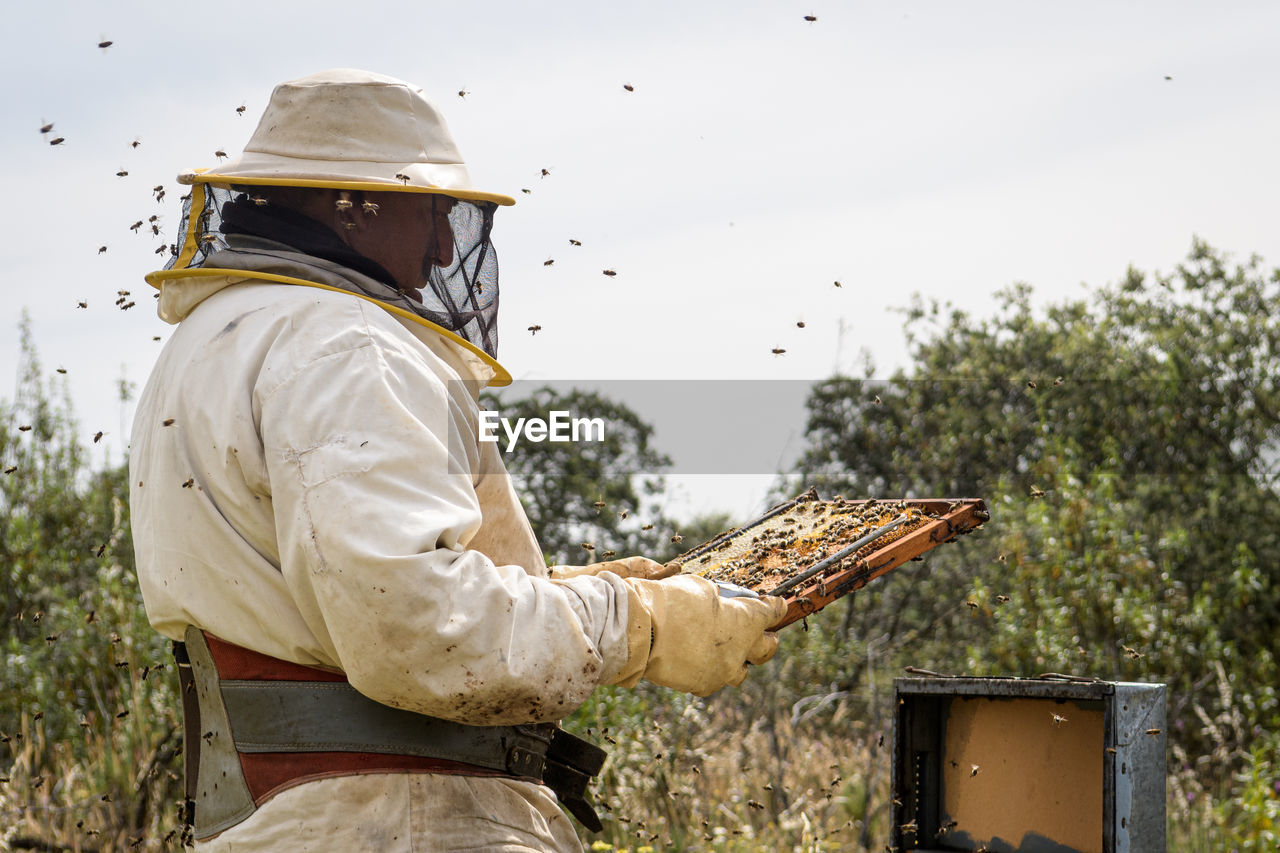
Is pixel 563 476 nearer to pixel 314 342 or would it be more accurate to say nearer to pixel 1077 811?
A: pixel 1077 811

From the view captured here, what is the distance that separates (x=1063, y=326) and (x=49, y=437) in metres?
11.7

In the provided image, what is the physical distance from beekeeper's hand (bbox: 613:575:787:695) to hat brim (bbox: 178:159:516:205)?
90 cm

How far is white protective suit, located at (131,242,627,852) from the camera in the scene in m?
1.89

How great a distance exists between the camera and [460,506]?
1.99 metres

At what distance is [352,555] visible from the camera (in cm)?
186

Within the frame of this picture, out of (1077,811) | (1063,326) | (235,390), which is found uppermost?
Result: (1063,326)

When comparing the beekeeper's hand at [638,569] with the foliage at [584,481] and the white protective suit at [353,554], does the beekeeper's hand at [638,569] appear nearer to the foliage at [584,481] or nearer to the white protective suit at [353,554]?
the white protective suit at [353,554]

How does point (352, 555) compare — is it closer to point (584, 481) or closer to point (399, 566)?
point (399, 566)

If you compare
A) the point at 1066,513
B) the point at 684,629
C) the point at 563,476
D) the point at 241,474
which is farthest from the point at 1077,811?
the point at 563,476

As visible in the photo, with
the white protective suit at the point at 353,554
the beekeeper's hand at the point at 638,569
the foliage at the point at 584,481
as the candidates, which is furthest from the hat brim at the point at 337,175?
the foliage at the point at 584,481

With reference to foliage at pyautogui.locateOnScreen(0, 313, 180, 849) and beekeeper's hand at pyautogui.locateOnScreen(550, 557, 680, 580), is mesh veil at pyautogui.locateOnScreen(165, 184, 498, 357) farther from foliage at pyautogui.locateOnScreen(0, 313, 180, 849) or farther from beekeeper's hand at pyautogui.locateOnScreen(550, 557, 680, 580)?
foliage at pyautogui.locateOnScreen(0, 313, 180, 849)

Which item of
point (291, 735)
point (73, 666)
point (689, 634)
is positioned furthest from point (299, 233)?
point (73, 666)

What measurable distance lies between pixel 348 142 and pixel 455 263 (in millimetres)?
380

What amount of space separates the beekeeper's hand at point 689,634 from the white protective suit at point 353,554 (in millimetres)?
59
